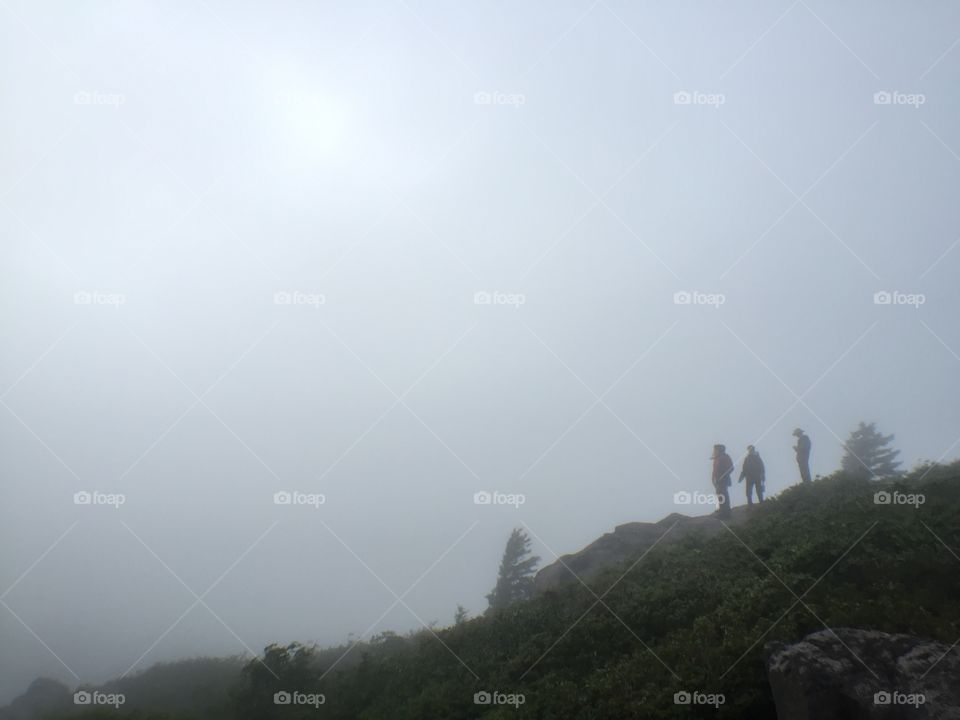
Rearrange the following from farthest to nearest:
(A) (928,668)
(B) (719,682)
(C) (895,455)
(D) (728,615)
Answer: (C) (895,455) → (D) (728,615) → (B) (719,682) → (A) (928,668)

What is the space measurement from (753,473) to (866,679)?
13.7 meters

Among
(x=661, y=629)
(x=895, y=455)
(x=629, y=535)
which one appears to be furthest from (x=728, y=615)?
(x=895, y=455)

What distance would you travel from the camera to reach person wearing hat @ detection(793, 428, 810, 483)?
2175cm

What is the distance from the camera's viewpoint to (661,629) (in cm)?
1204

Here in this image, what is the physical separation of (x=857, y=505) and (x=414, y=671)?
13.1 meters

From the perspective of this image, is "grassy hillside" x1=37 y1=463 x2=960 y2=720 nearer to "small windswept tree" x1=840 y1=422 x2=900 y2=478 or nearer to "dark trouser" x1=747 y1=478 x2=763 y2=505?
"dark trouser" x1=747 y1=478 x2=763 y2=505

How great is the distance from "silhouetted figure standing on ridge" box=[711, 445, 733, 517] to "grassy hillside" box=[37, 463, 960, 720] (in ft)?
13.0

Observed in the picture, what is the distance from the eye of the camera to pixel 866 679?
8.09 meters

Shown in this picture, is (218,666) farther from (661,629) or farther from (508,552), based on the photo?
(661,629)

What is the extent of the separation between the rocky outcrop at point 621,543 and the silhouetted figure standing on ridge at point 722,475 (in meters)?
0.51
